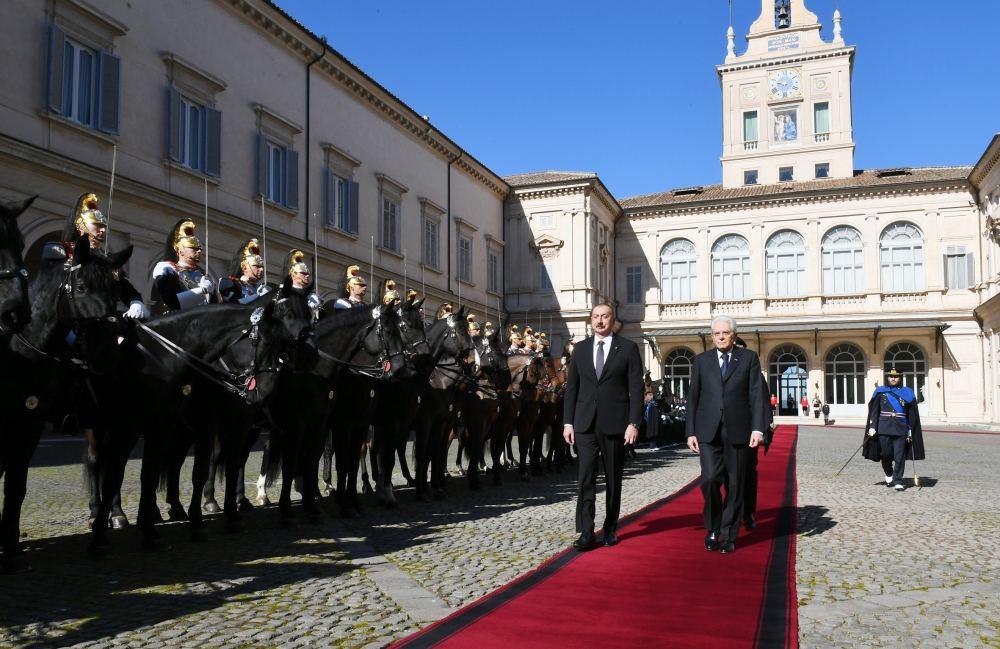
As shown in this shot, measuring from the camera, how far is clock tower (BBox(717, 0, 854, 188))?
51.6 m

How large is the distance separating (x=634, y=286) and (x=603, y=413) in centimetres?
4412

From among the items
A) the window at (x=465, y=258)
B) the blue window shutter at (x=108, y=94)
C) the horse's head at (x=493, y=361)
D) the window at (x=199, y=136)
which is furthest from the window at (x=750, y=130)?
the horse's head at (x=493, y=361)

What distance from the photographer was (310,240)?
86.3 ft

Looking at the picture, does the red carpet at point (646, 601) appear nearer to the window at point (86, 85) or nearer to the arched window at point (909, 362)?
the window at point (86, 85)

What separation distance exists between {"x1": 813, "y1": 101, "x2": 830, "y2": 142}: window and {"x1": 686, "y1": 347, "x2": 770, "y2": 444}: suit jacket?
49.1 metres

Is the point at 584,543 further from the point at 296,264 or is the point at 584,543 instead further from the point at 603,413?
the point at 296,264

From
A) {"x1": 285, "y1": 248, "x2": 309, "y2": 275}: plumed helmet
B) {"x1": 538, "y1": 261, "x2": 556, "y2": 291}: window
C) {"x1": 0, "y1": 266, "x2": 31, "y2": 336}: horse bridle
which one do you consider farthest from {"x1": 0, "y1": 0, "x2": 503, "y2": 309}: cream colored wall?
{"x1": 538, "y1": 261, "x2": 556, "y2": 291}: window

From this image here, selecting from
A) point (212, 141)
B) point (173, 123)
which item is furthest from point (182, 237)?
point (212, 141)

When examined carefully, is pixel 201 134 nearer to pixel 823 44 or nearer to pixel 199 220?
pixel 199 220

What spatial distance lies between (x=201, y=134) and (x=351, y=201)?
7350mm

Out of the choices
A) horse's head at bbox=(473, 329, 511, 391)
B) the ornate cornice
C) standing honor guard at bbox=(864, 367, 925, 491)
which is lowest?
standing honor guard at bbox=(864, 367, 925, 491)

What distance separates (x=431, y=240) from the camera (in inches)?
1399

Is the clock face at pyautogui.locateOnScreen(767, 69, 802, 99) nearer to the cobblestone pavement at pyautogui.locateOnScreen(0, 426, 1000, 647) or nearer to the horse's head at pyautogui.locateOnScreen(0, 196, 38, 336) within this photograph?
the cobblestone pavement at pyautogui.locateOnScreen(0, 426, 1000, 647)

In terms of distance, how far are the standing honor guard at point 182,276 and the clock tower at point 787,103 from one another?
4919cm
